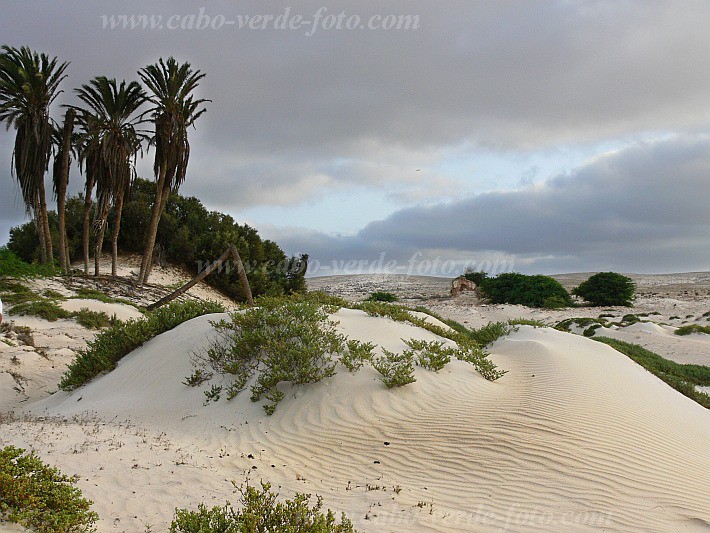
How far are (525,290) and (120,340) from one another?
34.7 metres

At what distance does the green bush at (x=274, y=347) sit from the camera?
719 cm

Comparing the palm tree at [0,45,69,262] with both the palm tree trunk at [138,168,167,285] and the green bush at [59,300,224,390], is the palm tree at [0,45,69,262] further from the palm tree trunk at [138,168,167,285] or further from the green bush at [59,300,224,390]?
the green bush at [59,300,224,390]

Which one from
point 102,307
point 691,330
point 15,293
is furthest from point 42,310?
point 691,330

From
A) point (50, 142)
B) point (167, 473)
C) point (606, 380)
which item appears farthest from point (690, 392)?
point (50, 142)

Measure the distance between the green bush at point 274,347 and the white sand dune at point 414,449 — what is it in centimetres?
25

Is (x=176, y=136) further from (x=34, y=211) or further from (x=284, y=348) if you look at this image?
(x=284, y=348)

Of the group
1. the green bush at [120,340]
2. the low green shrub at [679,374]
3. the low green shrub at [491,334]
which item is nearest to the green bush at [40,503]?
the green bush at [120,340]

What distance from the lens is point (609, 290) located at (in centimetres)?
3834

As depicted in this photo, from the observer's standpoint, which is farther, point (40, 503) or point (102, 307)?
point (102, 307)

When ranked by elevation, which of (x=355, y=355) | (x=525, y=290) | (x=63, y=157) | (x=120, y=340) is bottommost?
(x=120, y=340)

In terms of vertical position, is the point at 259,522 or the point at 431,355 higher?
the point at 431,355

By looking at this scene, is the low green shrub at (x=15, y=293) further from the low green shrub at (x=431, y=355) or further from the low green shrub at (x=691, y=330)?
the low green shrub at (x=691, y=330)

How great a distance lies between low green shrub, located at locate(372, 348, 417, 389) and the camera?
6.97 m

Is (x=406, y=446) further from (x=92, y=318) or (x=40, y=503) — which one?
(x=92, y=318)
